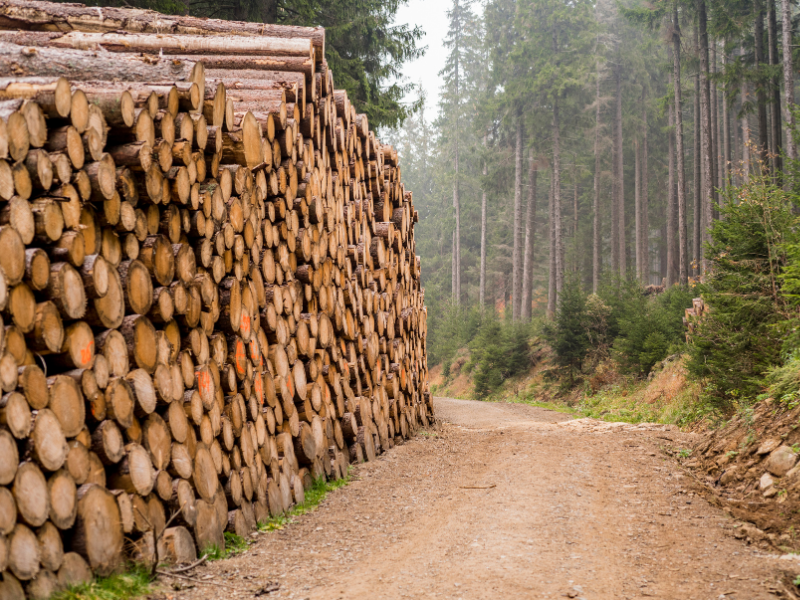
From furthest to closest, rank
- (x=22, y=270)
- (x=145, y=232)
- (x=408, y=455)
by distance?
1. (x=408, y=455)
2. (x=145, y=232)
3. (x=22, y=270)

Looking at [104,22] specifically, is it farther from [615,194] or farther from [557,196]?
[615,194]

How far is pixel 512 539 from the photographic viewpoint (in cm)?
482

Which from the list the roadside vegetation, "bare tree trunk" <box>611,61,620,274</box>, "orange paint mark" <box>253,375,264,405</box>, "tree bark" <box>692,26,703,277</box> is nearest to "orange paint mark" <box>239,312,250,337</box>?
"orange paint mark" <box>253,375,264,405</box>

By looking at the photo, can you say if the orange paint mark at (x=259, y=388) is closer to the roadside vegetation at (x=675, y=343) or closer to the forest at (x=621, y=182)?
the roadside vegetation at (x=675, y=343)

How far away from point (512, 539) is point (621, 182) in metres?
30.1

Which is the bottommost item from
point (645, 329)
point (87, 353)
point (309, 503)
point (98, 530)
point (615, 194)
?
point (309, 503)

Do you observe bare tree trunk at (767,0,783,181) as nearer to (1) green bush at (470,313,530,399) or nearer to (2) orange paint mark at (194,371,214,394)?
(1) green bush at (470,313,530,399)

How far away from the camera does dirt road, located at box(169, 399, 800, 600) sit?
13.0 ft

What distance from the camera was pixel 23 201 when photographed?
313cm

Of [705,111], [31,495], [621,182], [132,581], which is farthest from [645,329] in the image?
[621,182]

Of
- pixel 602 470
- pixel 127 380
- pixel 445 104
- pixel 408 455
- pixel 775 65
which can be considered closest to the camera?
pixel 127 380

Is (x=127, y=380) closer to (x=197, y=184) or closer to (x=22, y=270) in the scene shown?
(x=22, y=270)

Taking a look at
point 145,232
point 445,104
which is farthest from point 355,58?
point 445,104

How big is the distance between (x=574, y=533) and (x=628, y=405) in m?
11.1
